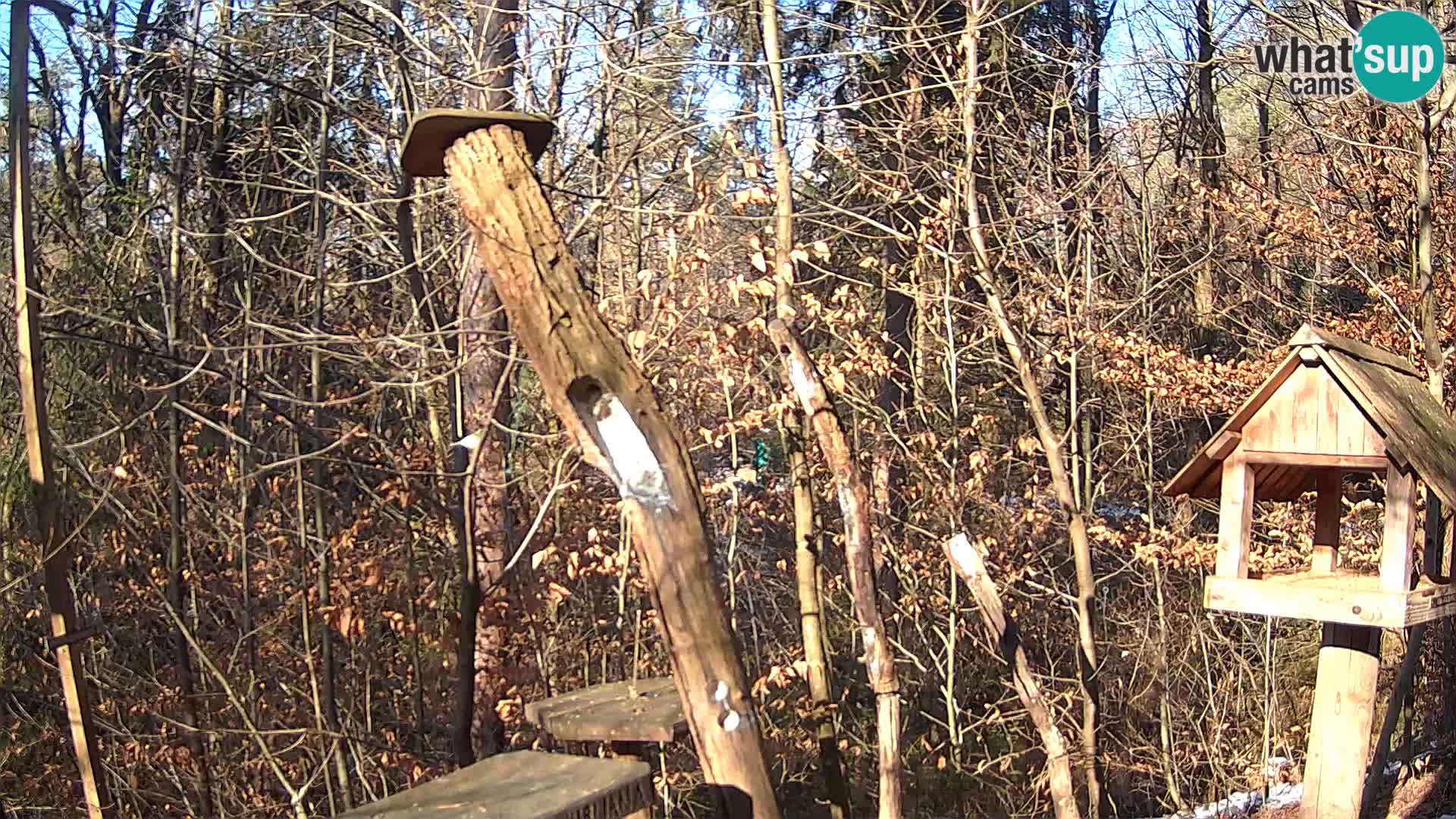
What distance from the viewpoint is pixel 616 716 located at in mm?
3799

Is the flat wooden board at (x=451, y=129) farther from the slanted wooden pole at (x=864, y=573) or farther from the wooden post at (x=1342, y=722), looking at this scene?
the wooden post at (x=1342, y=722)

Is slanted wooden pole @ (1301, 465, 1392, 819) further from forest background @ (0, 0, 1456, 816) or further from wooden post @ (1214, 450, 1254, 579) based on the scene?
forest background @ (0, 0, 1456, 816)

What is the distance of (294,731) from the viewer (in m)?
5.91

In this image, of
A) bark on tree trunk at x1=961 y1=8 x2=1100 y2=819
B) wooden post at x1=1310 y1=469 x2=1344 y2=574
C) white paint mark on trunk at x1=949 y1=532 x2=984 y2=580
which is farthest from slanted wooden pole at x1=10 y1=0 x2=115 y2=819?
bark on tree trunk at x1=961 y1=8 x2=1100 y2=819

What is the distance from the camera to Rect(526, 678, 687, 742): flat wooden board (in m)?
3.66

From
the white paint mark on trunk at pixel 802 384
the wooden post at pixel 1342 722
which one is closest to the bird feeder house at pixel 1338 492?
the wooden post at pixel 1342 722

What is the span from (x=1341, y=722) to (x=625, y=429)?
2641mm

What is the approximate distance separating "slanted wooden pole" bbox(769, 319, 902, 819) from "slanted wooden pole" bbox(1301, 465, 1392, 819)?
143 cm

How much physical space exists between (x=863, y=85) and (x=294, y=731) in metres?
6.02

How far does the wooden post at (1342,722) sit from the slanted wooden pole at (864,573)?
4.69 ft

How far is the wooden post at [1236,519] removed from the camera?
399 cm

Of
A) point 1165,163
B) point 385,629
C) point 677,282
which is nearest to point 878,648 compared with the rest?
point 677,282

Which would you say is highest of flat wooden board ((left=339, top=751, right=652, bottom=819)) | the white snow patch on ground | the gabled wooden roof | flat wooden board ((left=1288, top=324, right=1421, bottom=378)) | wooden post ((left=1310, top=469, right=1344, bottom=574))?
flat wooden board ((left=1288, top=324, right=1421, bottom=378))

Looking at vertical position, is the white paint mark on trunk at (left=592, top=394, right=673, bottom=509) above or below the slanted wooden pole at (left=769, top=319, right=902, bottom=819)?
above
